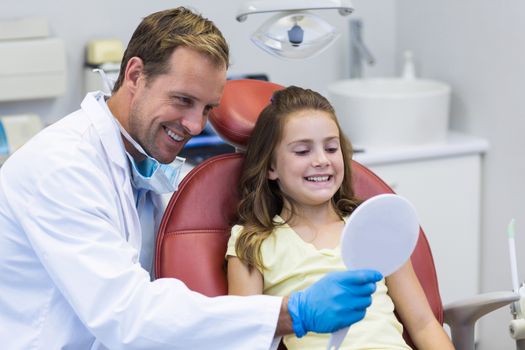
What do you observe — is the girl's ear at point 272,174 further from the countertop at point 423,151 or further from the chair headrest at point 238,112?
the countertop at point 423,151

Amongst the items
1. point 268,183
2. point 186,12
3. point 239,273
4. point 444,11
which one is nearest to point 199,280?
point 239,273

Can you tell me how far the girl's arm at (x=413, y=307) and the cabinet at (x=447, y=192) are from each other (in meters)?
0.83

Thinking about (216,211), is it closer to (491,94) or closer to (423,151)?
(423,151)

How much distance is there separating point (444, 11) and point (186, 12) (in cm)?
142

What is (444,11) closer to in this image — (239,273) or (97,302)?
(239,273)

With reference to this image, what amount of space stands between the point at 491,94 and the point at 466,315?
1095mm

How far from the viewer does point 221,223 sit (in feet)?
6.38

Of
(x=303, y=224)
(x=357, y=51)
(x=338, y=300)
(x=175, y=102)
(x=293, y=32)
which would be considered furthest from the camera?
(x=357, y=51)

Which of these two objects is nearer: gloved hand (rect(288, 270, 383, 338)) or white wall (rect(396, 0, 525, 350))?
gloved hand (rect(288, 270, 383, 338))

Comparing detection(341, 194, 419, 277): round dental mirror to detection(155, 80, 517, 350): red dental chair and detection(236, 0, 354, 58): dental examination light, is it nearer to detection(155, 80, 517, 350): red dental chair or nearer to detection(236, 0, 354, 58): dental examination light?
detection(155, 80, 517, 350): red dental chair

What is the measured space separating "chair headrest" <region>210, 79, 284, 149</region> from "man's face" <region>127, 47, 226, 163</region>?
0.29 m

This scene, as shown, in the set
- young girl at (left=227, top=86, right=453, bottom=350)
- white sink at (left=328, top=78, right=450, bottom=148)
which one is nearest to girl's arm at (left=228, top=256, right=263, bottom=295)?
young girl at (left=227, top=86, right=453, bottom=350)

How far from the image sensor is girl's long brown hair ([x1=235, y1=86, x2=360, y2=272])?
193 cm

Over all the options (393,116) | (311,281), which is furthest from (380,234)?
(393,116)
